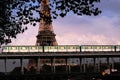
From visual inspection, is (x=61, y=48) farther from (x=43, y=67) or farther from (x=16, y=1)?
(x=16, y=1)

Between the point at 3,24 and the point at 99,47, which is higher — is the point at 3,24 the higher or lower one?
the higher one

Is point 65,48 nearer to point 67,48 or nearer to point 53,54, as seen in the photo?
point 67,48

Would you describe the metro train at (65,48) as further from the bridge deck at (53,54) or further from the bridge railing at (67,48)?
the bridge deck at (53,54)

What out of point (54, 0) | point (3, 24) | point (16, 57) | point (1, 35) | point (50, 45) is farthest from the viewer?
point (50, 45)

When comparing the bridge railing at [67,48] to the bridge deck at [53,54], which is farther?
the bridge railing at [67,48]

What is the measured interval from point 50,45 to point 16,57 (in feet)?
51.3

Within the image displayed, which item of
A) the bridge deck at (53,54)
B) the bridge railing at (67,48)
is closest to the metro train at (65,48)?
the bridge railing at (67,48)

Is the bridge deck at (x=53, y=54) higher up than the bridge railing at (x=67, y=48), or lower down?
lower down

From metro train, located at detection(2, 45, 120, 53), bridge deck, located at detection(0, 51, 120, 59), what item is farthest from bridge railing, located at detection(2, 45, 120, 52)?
bridge deck, located at detection(0, 51, 120, 59)

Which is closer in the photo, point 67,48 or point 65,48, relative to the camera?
point 65,48

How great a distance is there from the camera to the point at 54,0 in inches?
964

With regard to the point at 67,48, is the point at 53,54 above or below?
below

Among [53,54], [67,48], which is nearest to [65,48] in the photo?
[67,48]

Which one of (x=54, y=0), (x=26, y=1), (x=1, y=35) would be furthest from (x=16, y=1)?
(x=1, y=35)
